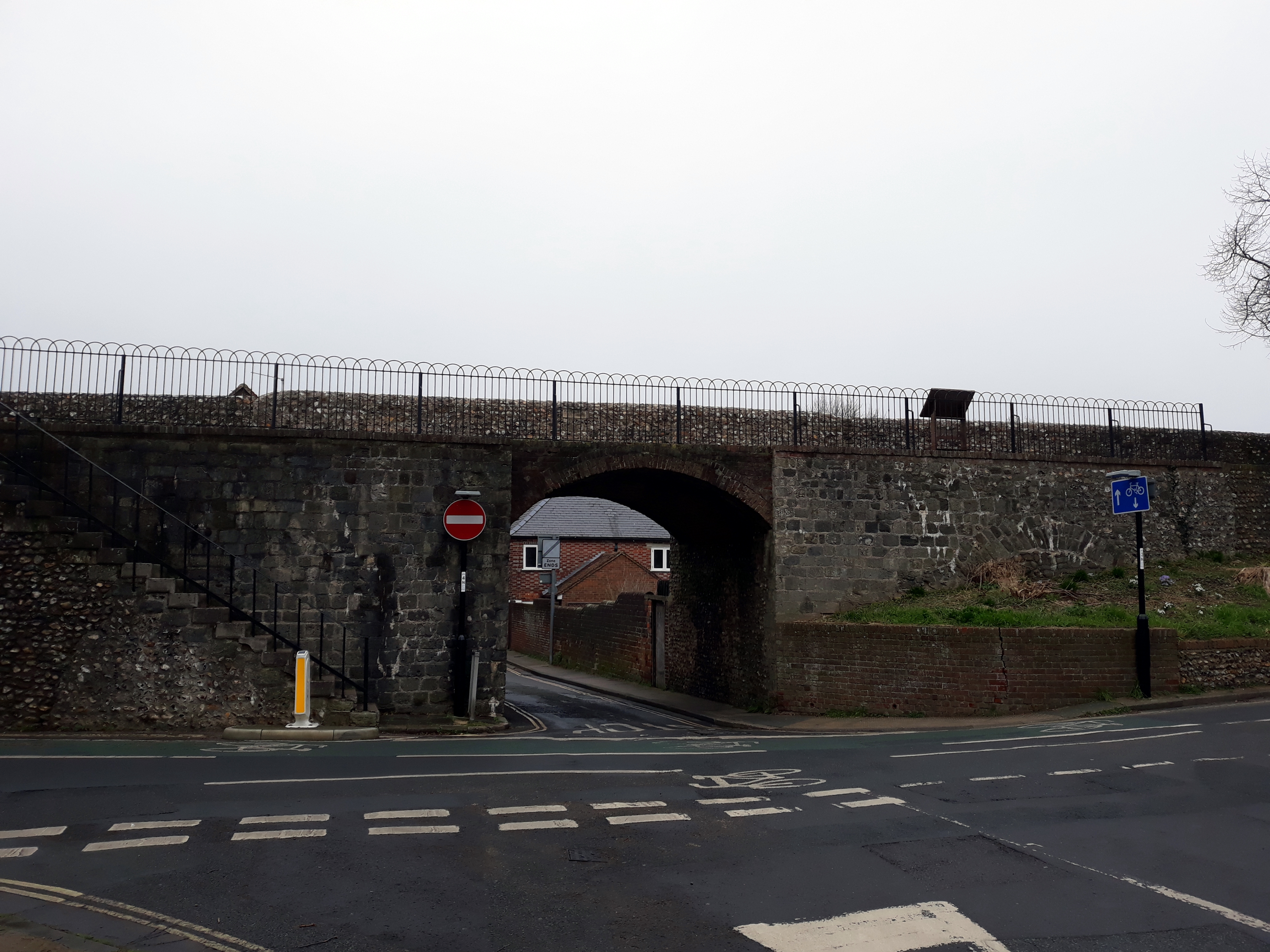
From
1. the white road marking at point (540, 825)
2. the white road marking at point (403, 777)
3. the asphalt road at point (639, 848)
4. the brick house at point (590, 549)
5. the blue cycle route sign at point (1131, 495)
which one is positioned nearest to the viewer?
the asphalt road at point (639, 848)

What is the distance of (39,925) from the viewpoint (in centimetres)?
553

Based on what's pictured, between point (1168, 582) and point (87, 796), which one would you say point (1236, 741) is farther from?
point (87, 796)

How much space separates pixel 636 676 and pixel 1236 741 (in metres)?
18.5

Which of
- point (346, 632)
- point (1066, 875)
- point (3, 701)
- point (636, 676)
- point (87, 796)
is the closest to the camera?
point (1066, 875)

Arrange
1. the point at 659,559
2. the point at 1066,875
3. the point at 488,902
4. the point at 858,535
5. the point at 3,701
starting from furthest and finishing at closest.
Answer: the point at 659,559 → the point at 858,535 → the point at 3,701 → the point at 1066,875 → the point at 488,902

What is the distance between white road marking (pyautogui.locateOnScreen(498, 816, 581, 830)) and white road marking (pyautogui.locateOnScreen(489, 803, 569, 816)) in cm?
32

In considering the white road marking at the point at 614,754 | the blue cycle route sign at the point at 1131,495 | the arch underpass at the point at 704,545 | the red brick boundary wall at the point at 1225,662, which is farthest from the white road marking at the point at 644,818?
the blue cycle route sign at the point at 1131,495

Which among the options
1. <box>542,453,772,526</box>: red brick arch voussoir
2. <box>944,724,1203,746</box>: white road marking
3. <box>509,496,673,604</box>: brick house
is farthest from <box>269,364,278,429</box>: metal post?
<box>509,496,673,604</box>: brick house

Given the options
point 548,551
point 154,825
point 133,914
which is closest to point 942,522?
point 154,825

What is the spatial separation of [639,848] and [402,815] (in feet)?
7.67

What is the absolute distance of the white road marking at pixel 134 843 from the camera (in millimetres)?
7156

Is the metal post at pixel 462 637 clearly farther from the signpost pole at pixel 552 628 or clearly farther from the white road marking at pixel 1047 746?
the signpost pole at pixel 552 628

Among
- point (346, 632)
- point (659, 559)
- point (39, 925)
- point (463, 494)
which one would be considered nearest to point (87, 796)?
point (39, 925)

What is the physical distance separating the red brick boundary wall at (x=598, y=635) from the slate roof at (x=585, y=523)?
3676mm
